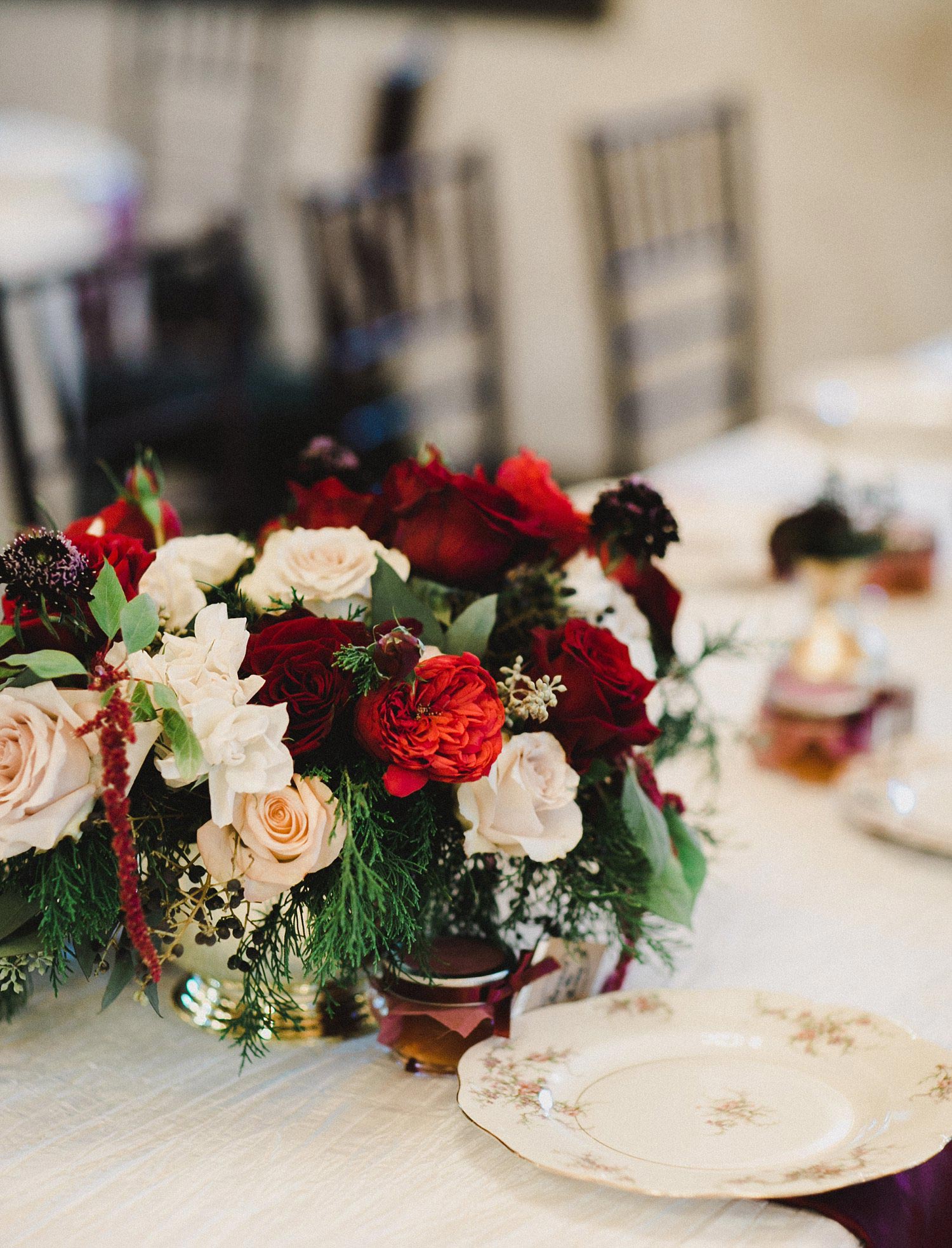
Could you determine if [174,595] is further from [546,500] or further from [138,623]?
[546,500]

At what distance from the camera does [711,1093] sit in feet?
2.22

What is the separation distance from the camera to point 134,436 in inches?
91.4

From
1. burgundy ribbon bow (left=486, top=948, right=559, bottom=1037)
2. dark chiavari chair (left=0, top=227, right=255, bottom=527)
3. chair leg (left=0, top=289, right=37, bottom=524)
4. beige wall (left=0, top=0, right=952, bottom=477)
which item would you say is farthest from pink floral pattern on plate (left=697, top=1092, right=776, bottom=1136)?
beige wall (left=0, top=0, right=952, bottom=477)

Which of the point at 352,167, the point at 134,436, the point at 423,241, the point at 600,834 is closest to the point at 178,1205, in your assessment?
the point at 600,834

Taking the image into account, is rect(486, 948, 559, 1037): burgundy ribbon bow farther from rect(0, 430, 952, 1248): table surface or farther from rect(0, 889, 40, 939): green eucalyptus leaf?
rect(0, 889, 40, 939): green eucalyptus leaf

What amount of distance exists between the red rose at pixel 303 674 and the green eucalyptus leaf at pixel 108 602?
65 millimetres

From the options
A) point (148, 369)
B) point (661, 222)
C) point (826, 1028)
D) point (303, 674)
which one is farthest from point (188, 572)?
point (661, 222)

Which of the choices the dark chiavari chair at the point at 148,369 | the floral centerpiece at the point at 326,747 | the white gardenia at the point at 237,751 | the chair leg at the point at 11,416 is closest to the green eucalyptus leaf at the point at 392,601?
the floral centerpiece at the point at 326,747

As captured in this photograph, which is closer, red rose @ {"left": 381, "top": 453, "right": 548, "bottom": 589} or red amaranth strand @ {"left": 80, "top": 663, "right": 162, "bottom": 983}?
red amaranth strand @ {"left": 80, "top": 663, "right": 162, "bottom": 983}

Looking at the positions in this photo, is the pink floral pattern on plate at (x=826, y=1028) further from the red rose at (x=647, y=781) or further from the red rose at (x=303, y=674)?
the red rose at (x=303, y=674)

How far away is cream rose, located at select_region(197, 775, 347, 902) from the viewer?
61 cm

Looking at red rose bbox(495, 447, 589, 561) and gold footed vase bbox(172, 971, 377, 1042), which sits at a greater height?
red rose bbox(495, 447, 589, 561)

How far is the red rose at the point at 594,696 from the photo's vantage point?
26.1 inches

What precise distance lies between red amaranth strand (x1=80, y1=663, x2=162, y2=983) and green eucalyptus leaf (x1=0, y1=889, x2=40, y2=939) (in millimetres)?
84
